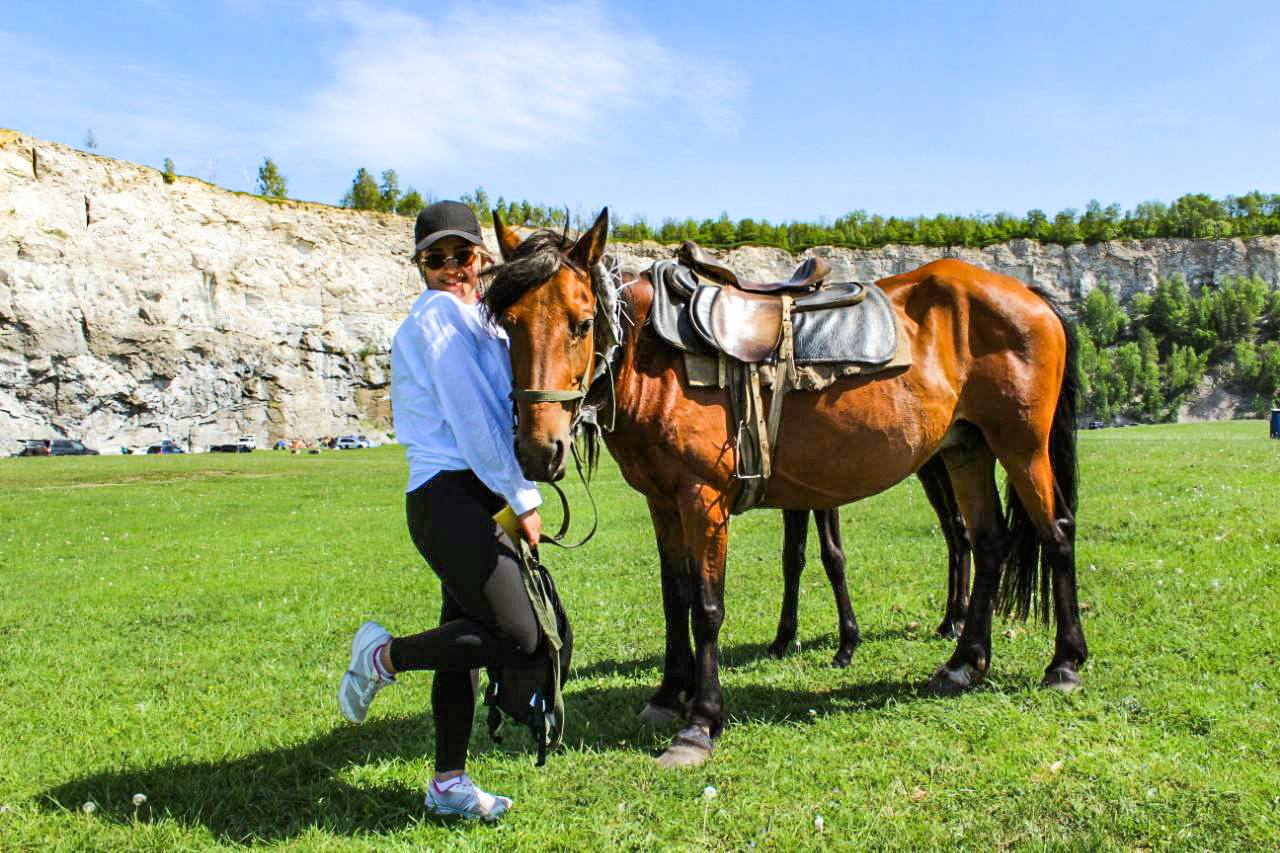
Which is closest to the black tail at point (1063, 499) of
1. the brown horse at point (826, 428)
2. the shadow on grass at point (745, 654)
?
the brown horse at point (826, 428)

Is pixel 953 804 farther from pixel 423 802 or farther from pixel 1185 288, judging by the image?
pixel 1185 288

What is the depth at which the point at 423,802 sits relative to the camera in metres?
3.62

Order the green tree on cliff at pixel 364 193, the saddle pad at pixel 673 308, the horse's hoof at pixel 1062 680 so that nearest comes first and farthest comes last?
1. the saddle pad at pixel 673 308
2. the horse's hoof at pixel 1062 680
3. the green tree on cliff at pixel 364 193

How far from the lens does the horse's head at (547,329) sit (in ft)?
10.7

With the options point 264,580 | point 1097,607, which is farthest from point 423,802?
point 264,580

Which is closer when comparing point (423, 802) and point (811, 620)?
point (423, 802)

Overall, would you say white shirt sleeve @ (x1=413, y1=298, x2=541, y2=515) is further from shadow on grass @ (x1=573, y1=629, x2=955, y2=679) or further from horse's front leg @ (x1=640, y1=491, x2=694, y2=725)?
shadow on grass @ (x1=573, y1=629, x2=955, y2=679)

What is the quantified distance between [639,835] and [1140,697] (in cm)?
290

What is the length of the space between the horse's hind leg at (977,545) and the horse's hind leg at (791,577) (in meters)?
1.05

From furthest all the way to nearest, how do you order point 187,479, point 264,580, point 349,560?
1. point 187,479
2. point 349,560
3. point 264,580

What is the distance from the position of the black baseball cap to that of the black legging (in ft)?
3.15

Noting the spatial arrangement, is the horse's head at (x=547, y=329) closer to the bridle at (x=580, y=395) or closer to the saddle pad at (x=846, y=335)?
the bridle at (x=580, y=395)

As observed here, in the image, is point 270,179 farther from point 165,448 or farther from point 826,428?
point 826,428

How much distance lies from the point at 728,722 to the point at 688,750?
1.90 feet
